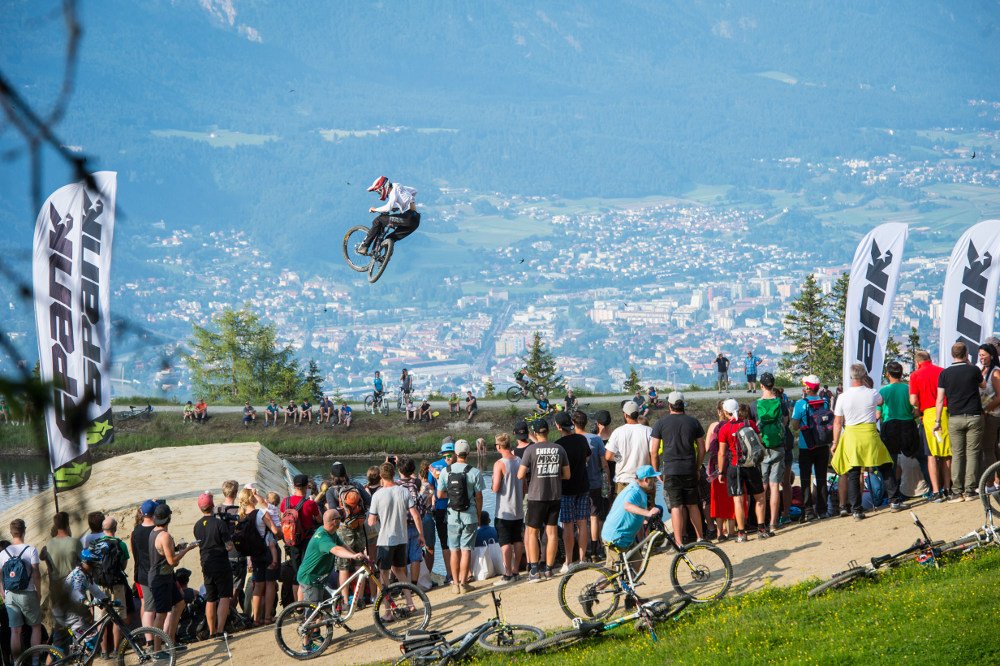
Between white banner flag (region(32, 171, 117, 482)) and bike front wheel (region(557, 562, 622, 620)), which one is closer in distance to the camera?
bike front wheel (region(557, 562, 622, 620))

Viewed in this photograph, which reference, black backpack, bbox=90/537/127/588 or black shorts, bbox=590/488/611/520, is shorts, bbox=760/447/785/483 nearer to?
black shorts, bbox=590/488/611/520

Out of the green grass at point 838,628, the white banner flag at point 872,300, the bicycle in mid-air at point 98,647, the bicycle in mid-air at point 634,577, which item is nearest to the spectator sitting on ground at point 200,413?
the white banner flag at point 872,300

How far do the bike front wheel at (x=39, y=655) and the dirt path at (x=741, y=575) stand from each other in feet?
4.47

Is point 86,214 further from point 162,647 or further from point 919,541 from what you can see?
point 919,541

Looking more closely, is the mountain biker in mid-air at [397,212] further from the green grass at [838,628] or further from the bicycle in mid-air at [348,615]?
the green grass at [838,628]

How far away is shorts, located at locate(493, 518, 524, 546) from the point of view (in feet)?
40.2

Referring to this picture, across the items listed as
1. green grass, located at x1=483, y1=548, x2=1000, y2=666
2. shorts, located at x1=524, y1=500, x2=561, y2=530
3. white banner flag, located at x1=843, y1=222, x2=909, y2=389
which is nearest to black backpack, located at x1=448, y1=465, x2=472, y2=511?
shorts, located at x1=524, y1=500, x2=561, y2=530

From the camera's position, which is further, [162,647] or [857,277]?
[857,277]

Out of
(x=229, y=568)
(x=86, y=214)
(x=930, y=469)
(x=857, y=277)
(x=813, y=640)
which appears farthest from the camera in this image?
(x=857, y=277)

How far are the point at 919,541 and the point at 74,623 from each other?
325 inches

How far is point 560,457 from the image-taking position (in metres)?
11.6

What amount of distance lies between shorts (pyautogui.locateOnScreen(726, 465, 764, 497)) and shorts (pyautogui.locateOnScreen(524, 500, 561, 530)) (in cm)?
197

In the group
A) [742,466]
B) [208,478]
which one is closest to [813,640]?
[742,466]

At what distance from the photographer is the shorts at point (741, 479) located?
1219 centimetres
